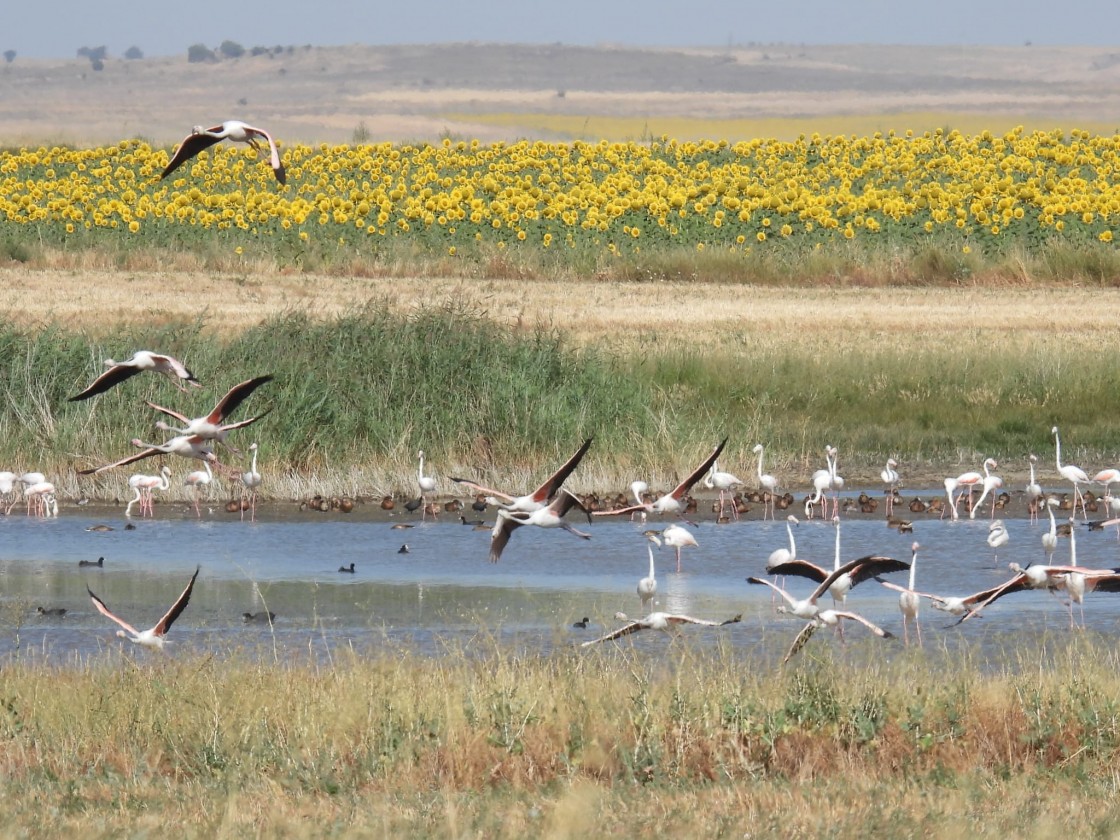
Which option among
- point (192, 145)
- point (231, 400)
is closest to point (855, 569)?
point (231, 400)

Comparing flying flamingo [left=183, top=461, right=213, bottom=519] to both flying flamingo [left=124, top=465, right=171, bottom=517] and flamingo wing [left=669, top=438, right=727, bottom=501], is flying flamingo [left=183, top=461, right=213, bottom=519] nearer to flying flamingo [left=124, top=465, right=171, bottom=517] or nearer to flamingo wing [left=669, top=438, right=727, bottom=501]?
flying flamingo [left=124, top=465, right=171, bottom=517]

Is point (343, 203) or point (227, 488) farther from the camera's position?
point (343, 203)

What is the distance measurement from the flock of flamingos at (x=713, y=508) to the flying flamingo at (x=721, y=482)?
17 millimetres

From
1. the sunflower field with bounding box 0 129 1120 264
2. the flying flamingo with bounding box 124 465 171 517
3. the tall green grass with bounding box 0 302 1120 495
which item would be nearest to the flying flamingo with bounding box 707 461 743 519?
the tall green grass with bounding box 0 302 1120 495

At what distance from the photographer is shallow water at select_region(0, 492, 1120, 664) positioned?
11.8m

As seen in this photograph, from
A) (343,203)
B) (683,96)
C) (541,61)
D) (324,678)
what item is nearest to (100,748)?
(324,678)

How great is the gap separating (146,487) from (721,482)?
4915 mm

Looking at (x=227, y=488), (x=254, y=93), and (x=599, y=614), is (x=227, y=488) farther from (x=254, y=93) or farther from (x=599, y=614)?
(x=254, y=93)

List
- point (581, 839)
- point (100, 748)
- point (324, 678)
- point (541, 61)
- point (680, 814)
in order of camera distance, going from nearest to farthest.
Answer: point (581, 839)
point (680, 814)
point (100, 748)
point (324, 678)
point (541, 61)

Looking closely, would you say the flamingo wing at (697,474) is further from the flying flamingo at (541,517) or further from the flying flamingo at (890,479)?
the flying flamingo at (890,479)

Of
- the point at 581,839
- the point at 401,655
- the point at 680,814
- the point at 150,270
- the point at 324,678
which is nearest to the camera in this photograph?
the point at 581,839

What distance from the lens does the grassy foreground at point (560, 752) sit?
7082 millimetres

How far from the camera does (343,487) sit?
56.9 ft

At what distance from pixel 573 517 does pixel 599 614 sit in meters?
5.17
